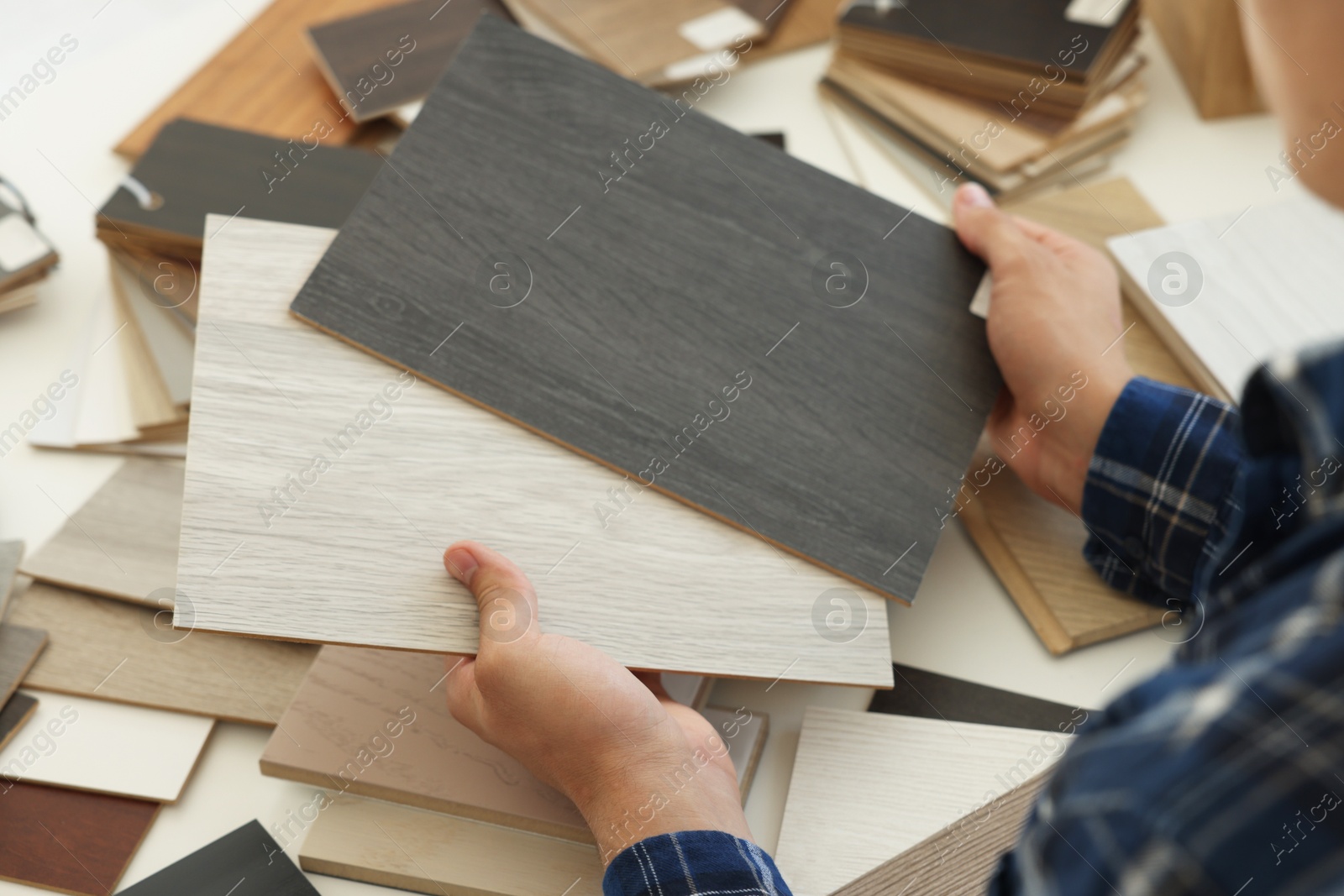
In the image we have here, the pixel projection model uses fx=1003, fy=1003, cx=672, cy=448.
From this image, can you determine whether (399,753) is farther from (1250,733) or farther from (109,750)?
(1250,733)

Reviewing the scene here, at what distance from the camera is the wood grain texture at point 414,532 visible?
2.59ft

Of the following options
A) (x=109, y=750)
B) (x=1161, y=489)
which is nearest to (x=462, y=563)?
(x=109, y=750)

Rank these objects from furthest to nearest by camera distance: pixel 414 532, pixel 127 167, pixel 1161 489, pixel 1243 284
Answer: pixel 127 167 < pixel 1243 284 < pixel 1161 489 < pixel 414 532

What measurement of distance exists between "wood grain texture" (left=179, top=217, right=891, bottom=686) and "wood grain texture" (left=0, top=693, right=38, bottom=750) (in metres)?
0.29

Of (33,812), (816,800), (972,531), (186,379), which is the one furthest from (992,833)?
(186,379)

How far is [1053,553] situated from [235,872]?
808 millimetres

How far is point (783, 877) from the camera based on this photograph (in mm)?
817

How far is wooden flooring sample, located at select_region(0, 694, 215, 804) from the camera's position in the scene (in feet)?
2.88

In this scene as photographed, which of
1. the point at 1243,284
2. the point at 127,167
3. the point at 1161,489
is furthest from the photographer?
the point at 127,167

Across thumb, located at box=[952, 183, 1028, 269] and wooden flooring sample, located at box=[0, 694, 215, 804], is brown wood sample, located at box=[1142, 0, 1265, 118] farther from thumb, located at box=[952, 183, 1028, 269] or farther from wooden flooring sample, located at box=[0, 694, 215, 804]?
wooden flooring sample, located at box=[0, 694, 215, 804]

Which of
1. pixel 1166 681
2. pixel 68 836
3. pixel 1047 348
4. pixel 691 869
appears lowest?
pixel 68 836

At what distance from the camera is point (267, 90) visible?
4.71ft

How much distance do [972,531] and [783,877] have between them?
41 cm

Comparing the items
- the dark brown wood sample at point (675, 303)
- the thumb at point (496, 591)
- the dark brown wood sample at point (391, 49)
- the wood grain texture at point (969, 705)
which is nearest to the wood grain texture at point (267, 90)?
the dark brown wood sample at point (391, 49)
